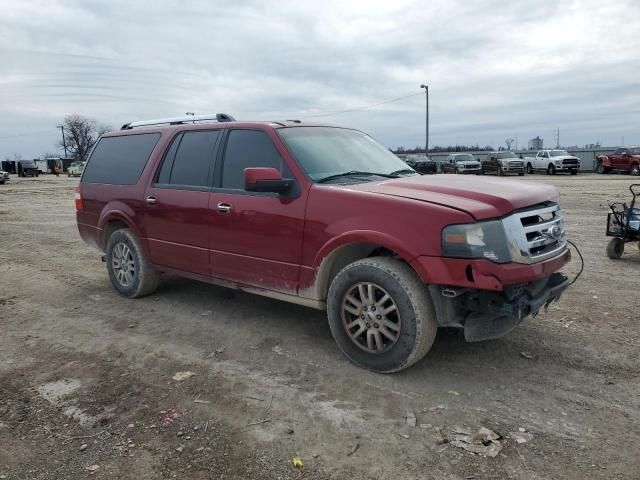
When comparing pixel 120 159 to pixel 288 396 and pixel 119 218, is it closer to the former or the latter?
pixel 119 218

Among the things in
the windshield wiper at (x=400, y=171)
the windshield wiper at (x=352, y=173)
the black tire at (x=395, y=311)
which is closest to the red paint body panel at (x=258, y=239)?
the windshield wiper at (x=352, y=173)

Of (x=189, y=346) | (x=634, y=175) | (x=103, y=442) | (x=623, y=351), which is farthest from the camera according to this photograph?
(x=634, y=175)

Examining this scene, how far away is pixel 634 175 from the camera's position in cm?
3072

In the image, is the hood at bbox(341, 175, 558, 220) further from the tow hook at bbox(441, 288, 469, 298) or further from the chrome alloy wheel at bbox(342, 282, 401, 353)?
the chrome alloy wheel at bbox(342, 282, 401, 353)

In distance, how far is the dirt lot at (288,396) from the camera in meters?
2.76

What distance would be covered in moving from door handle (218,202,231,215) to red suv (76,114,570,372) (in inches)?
0.5

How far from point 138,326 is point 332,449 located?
9.12 ft

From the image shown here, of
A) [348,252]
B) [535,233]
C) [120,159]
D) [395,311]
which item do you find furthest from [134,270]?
[535,233]

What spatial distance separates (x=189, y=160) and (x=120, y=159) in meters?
1.29

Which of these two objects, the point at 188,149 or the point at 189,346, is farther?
the point at 188,149

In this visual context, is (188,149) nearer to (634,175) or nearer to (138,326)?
(138,326)

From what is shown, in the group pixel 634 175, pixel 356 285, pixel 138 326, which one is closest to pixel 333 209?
pixel 356 285

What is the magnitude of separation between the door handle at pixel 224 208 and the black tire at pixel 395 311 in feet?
4.25

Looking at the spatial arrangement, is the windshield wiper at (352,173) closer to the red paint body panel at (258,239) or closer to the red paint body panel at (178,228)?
the red paint body panel at (258,239)
